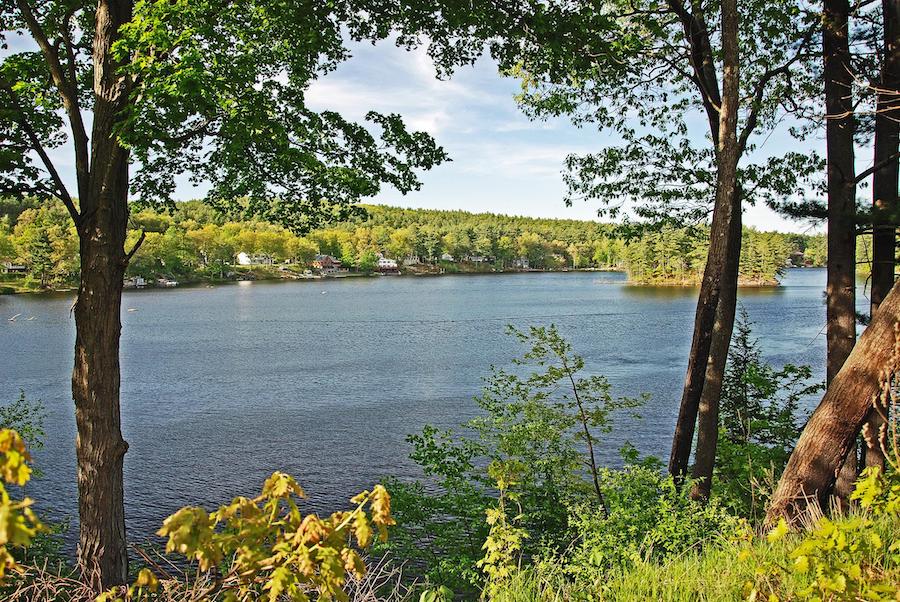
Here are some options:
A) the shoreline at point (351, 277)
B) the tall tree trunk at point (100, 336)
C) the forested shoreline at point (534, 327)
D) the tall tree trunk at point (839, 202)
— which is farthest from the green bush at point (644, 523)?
the shoreline at point (351, 277)

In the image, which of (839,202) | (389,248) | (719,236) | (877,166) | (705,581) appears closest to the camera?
(705,581)

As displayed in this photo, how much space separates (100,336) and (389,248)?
132m

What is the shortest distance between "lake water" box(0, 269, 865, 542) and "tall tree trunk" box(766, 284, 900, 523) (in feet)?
20.0

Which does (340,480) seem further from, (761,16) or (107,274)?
(761,16)

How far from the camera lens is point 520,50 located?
7.32m

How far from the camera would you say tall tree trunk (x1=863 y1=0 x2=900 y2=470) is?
23.5ft

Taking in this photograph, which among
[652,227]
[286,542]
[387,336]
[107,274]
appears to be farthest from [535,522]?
[387,336]

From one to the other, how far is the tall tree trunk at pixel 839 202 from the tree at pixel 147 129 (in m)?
4.65

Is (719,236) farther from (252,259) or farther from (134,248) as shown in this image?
(252,259)

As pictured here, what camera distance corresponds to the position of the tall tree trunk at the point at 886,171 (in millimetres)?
7160

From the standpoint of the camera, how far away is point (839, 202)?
7.76 m

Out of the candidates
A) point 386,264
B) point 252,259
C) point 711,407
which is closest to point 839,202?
point 711,407

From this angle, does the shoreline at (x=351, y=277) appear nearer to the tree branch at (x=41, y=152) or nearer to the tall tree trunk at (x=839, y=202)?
the tall tree trunk at (x=839, y=202)

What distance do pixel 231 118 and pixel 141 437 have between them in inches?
584
